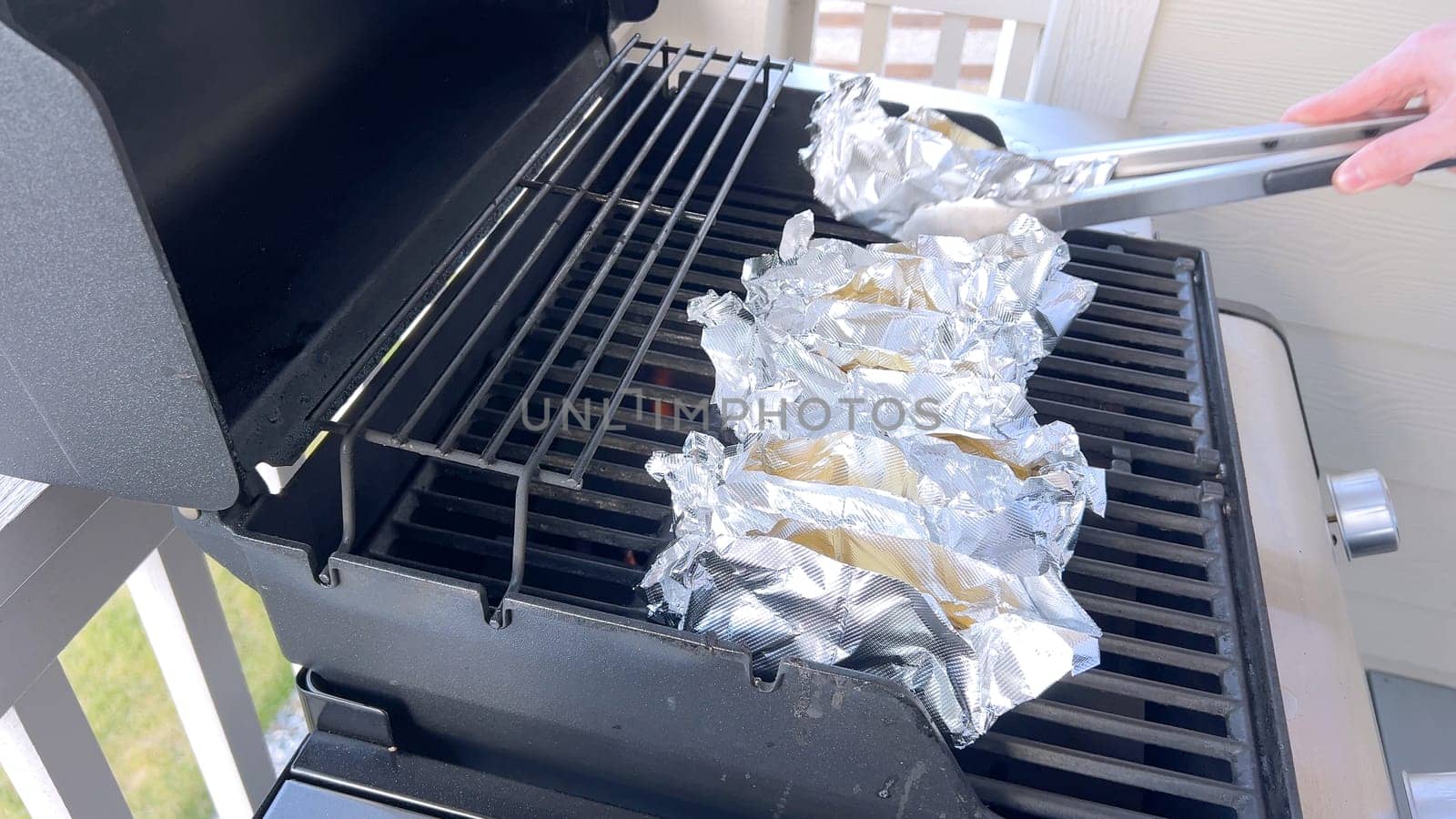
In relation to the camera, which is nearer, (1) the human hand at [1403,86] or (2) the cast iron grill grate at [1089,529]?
(2) the cast iron grill grate at [1089,529]

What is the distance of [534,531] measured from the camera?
669mm

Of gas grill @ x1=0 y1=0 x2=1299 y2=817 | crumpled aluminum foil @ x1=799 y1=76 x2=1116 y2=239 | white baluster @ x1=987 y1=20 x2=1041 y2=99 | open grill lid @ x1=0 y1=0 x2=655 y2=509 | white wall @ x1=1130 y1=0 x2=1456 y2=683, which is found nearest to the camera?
open grill lid @ x1=0 y1=0 x2=655 y2=509

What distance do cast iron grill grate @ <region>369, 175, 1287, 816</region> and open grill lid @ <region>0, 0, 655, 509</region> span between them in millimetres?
122

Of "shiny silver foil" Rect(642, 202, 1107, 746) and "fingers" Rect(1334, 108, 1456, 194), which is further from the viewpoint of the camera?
"fingers" Rect(1334, 108, 1456, 194)

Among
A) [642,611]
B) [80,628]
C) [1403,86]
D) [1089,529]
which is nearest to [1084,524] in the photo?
[1089,529]

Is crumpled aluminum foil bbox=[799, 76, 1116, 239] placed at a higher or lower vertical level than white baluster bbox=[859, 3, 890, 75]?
lower

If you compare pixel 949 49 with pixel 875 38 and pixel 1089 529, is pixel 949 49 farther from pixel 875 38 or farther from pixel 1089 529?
pixel 1089 529

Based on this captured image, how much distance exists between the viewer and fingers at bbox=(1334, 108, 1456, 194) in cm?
75

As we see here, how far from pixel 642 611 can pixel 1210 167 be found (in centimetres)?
58

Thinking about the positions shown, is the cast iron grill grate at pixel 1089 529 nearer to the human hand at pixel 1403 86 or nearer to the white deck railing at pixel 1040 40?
the human hand at pixel 1403 86

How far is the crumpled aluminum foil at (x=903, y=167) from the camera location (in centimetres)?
83

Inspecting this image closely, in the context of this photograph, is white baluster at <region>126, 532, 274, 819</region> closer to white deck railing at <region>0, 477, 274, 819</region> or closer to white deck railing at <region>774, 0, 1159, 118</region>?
white deck railing at <region>0, 477, 274, 819</region>

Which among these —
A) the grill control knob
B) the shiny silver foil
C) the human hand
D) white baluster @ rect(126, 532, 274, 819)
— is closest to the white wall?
the human hand

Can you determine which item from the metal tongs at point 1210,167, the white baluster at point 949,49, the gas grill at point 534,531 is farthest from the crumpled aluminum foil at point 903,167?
the white baluster at point 949,49
